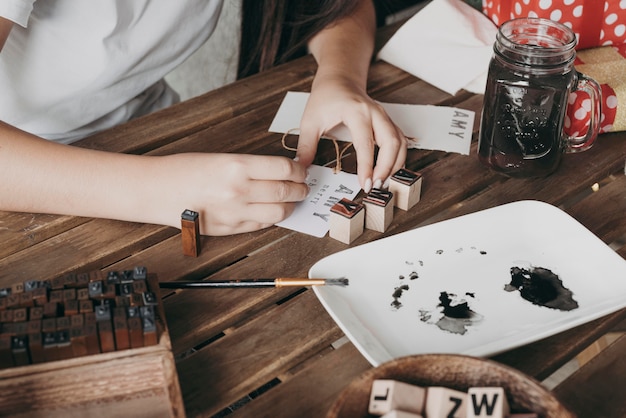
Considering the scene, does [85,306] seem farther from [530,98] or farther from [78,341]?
[530,98]

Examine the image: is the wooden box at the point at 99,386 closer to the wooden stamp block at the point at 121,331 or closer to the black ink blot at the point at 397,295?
the wooden stamp block at the point at 121,331

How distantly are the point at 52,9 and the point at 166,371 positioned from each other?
70 cm

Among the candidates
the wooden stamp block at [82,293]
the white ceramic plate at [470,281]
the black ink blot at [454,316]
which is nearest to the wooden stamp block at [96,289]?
the wooden stamp block at [82,293]

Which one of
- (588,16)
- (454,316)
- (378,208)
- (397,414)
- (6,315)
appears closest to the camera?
(397,414)

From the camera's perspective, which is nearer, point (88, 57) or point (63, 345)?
point (63, 345)

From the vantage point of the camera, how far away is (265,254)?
0.89 metres

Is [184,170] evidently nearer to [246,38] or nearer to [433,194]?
[433,194]

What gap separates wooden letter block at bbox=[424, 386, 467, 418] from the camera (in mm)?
575

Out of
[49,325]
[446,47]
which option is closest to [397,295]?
[49,325]

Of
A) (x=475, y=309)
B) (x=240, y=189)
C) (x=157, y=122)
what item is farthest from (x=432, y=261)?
(x=157, y=122)

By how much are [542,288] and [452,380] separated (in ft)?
0.94

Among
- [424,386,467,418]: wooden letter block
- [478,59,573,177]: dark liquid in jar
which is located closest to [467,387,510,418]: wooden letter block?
[424,386,467,418]: wooden letter block

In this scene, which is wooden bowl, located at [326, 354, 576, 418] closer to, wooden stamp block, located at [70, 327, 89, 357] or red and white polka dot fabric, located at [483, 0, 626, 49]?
wooden stamp block, located at [70, 327, 89, 357]

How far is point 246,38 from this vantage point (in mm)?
1424
